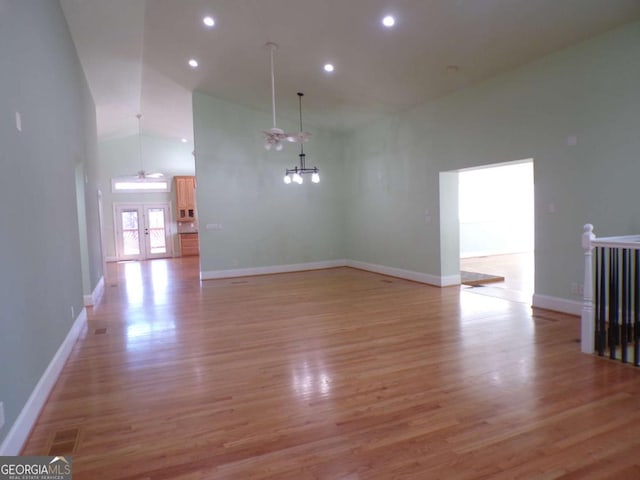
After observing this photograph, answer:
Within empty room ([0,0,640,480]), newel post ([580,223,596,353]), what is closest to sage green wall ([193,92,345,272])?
empty room ([0,0,640,480])

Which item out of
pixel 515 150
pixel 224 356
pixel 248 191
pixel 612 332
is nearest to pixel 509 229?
pixel 515 150

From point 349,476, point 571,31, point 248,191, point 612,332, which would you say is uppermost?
point 571,31

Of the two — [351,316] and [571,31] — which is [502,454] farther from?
[571,31]

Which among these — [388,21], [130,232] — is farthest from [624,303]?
[130,232]

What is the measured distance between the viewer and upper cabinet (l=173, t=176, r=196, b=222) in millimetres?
13148

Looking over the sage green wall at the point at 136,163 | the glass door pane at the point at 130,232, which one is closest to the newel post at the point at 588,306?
the sage green wall at the point at 136,163

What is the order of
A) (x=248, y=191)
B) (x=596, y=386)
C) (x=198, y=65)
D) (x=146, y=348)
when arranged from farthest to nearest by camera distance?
(x=248, y=191)
(x=198, y=65)
(x=146, y=348)
(x=596, y=386)

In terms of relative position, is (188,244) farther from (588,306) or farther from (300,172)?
(588,306)

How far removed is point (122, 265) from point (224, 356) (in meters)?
9.35

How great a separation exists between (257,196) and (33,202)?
5.76 metres

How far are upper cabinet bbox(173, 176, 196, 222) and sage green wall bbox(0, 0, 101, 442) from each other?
27.1 ft

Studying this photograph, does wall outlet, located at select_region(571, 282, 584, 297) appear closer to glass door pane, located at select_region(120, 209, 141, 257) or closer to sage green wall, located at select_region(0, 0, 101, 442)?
sage green wall, located at select_region(0, 0, 101, 442)

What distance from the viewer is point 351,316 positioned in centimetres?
506

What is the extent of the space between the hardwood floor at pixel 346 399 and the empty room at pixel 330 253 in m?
0.02
